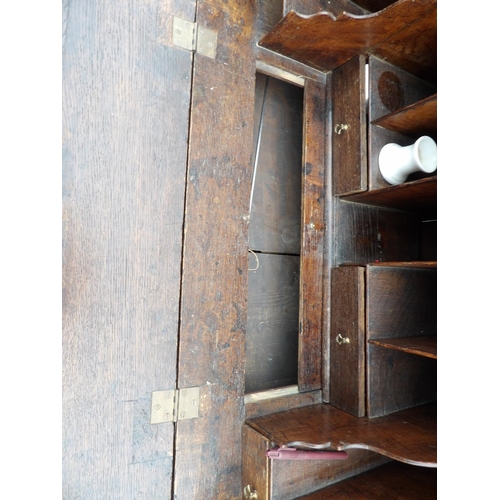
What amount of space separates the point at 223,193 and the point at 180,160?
5.5 inches

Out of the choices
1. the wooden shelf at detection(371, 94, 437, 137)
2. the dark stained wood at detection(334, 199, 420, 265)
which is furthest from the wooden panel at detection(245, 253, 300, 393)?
the wooden shelf at detection(371, 94, 437, 137)

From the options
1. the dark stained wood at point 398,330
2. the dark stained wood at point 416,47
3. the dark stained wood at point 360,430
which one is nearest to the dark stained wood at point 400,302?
the dark stained wood at point 398,330

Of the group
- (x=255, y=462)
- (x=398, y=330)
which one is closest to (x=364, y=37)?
(x=398, y=330)

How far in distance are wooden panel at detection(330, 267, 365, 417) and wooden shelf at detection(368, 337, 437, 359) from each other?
0.06 m

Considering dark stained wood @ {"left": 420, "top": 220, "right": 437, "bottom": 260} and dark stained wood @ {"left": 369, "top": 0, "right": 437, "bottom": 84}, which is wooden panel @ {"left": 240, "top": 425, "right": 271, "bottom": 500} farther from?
dark stained wood @ {"left": 369, "top": 0, "right": 437, "bottom": 84}

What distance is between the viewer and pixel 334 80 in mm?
1216

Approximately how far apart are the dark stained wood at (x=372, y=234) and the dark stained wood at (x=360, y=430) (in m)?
0.45

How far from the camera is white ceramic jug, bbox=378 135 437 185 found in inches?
43.0

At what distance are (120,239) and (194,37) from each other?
551 mm

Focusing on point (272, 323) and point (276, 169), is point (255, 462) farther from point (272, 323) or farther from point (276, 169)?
point (276, 169)

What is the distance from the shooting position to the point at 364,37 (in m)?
1.07

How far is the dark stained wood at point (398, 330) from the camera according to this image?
108cm
